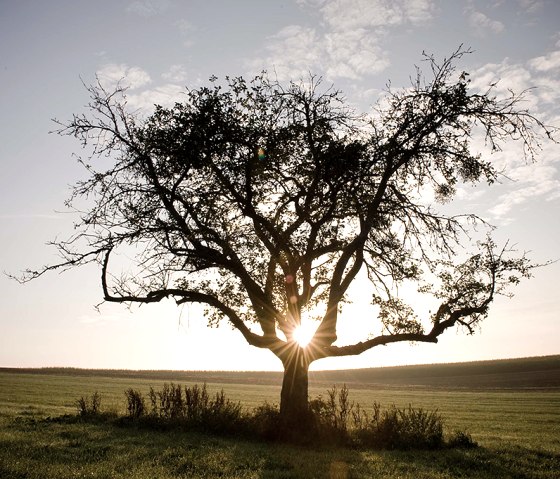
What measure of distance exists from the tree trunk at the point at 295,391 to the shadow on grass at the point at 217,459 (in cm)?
149

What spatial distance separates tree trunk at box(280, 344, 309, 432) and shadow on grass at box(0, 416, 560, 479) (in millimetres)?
1491

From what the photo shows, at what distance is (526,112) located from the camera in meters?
16.9

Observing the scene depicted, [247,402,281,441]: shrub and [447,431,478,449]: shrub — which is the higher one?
[247,402,281,441]: shrub

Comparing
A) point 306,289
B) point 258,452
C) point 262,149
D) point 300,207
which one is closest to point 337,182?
point 300,207

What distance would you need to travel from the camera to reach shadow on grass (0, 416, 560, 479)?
1134 cm

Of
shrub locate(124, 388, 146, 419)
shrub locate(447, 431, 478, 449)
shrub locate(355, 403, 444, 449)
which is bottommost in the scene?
shrub locate(447, 431, 478, 449)

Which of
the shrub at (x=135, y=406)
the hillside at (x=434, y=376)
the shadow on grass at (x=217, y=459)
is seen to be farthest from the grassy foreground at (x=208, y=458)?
the hillside at (x=434, y=376)

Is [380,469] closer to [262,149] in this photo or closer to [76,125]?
[262,149]

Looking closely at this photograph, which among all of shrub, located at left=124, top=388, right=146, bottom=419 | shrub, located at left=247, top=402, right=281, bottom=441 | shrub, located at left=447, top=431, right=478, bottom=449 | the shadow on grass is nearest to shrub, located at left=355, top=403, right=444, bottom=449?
shrub, located at left=447, top=431, right=478, bottom=449

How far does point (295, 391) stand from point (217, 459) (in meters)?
4.96

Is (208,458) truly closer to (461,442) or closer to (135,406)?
(135,406)

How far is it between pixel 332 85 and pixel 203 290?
9009mm

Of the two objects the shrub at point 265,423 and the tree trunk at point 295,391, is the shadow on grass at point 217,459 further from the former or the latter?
the tree trunk at point 295,391

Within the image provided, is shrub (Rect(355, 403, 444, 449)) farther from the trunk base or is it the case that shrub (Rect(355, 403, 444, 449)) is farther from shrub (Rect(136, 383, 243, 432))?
shrub (Rect(136, 383, 243, 432))
